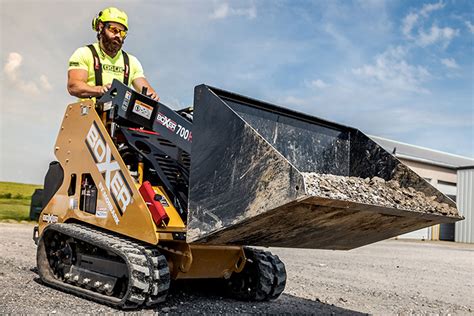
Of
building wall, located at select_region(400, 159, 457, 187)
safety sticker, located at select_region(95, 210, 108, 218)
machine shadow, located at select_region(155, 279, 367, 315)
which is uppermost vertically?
building wall, located at select_region(400, 159, 457, 187)

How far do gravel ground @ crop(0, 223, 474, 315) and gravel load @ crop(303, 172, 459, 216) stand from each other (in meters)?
1.64

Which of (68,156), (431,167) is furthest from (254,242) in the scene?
(431,167)

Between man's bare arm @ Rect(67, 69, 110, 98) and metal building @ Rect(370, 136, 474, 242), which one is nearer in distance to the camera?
man's bare arm @ Rect(67, 69, 110, 98)

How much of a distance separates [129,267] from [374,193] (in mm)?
2104

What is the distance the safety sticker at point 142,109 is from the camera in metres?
5.38

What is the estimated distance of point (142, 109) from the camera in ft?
17.6

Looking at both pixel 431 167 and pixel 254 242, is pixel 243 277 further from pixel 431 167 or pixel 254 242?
pixel 431 167

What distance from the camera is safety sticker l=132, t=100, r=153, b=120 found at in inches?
212

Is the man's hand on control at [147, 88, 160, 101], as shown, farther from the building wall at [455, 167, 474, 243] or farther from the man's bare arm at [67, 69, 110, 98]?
the building wall at [455, 167, 474, 243]

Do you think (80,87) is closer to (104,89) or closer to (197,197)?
(104,89)

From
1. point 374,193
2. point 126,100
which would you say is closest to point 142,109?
point 126,100

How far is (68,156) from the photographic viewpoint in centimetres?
616

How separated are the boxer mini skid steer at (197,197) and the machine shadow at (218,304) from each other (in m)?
0.16

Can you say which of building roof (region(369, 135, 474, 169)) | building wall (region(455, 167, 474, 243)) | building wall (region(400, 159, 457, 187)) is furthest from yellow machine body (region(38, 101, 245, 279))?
building wall (region(400, 159, 457, 187))
